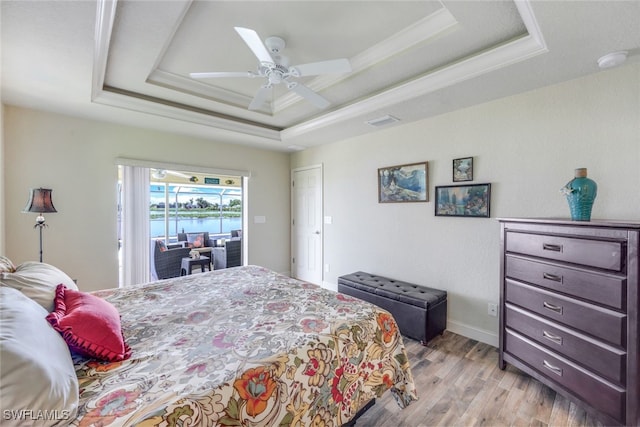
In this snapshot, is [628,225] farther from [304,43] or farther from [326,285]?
[326,285]

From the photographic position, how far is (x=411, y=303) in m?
2.71

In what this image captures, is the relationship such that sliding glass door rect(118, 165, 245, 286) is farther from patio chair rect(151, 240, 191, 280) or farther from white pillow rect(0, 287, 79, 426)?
white pillow rect(0, 287, 79, 426)

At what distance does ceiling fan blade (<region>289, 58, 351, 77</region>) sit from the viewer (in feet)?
6.11

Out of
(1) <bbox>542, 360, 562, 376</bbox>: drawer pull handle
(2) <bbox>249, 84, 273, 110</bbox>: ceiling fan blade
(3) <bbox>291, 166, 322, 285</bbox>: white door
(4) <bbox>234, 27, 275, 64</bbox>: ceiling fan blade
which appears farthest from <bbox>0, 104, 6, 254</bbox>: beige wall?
(1) <bbox>542, 360, 562, 376</bbox>: drawer pull handle

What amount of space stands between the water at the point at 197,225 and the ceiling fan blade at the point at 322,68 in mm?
5215

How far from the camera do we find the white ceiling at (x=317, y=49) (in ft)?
5.22

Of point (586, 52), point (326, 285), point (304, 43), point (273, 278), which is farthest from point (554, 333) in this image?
point (326, 285)

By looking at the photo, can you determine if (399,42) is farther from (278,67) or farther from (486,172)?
(486,172)

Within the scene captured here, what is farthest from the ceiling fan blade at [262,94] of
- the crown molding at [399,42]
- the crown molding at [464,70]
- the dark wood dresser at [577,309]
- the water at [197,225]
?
the water at [197,225]

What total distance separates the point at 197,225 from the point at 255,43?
24.2 feet

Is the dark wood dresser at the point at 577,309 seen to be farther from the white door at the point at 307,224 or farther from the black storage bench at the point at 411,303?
the white door at the point at 307,224

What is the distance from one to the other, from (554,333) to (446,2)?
227 cm

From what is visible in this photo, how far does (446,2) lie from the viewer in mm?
1593

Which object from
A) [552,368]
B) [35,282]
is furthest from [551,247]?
[35,282]
